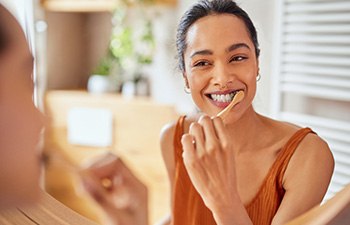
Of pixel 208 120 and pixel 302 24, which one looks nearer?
pixel 208 120

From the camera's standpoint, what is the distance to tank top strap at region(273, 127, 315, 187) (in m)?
0.29

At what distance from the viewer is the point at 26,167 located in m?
0.23

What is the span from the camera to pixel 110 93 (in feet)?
1.48

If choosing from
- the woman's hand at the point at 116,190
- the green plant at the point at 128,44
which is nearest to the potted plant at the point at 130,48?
the green plant at the point at 128,44

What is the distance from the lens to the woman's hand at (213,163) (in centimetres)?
25

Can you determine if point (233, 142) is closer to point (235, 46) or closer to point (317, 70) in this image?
point (235, 46)

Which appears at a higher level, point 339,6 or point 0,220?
point 339,6

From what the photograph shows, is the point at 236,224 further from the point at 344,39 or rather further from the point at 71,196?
the point at 344,39

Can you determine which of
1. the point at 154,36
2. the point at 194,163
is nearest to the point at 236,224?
the point at 194,163

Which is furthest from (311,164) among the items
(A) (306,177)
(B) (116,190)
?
(B) (116,190)

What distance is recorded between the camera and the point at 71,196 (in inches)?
9.8

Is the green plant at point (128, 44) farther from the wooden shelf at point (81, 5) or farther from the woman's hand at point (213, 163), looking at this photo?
the woman's hand at point (213, 163)

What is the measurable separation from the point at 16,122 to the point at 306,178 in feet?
0.50

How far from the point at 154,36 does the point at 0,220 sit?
0.16 meters
